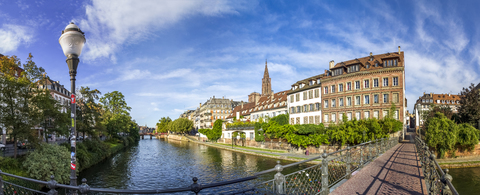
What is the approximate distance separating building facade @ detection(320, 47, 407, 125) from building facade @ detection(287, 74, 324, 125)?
126 centimetres

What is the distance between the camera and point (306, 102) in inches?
2026

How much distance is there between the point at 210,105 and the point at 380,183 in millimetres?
100164

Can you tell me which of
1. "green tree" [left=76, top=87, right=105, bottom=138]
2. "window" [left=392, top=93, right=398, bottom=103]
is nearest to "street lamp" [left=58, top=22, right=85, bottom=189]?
"green tree" [left=76, top=87, right=105, bottom=138]

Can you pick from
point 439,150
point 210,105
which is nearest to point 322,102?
point 439,150

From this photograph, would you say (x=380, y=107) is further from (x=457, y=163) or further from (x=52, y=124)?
(x=52, y=124)

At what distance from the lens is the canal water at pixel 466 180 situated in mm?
21022

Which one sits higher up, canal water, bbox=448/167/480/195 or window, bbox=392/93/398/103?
window, bbox=392/93/398/103

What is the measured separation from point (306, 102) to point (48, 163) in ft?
144

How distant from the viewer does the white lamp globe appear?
245 inches

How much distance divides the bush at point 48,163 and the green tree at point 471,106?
1962 inches

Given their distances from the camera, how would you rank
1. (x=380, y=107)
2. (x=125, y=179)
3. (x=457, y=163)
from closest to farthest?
1. (x=125, y=179)
2. (x=457, y=163)
3. (x=380, y=107)

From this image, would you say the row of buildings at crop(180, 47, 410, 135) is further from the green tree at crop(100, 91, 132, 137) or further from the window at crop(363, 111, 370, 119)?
the green tree at crop(100, 91, 132, 137)

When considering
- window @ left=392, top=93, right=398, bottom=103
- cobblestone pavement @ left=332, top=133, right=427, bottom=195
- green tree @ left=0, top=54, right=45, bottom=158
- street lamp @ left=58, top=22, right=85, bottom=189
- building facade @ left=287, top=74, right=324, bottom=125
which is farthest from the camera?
building facade @ left=287, top=74, right=324, bottom=125

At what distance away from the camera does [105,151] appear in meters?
38.6
